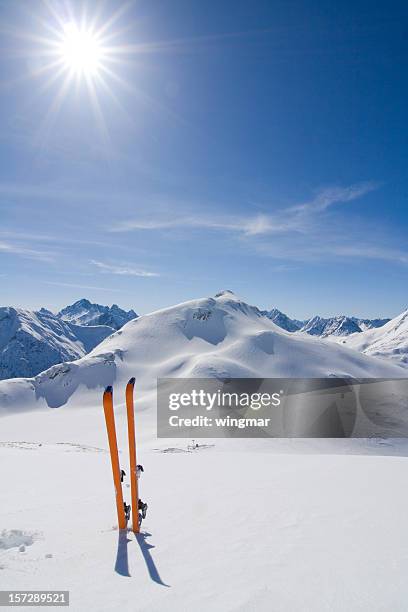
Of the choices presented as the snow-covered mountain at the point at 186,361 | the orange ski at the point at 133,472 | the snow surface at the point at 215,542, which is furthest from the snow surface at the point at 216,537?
the snow-covered mountain at the point at 186,361

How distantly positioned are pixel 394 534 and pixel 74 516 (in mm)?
7390

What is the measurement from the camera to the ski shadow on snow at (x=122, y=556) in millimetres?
6419

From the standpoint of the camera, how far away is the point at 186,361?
6407 inches

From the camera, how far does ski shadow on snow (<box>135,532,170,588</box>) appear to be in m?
6.14

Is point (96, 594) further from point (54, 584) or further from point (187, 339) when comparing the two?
point (187, 339)

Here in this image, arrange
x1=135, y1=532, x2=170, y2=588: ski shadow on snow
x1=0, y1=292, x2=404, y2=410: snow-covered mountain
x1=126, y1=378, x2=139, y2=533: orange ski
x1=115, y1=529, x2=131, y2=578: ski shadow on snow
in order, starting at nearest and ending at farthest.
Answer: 1. x1=135, y1=532, x2=170, y2=588: ski shadow on snow
2. x1=115, y1=529, x2=131, y2=578: ski shadow on snow
3. x1=126, y1=378, x2=139, y2=533: orange ski
4. x1=0, y1=292, x2=404, y2=410: snow-covered mountain

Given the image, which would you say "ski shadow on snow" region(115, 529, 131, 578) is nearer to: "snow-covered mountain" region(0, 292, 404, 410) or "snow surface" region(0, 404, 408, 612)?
"snow surface" region(0, 404, 408, 612)

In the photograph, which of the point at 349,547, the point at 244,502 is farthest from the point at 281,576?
the point at 244,502

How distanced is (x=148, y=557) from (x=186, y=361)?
156979 mm

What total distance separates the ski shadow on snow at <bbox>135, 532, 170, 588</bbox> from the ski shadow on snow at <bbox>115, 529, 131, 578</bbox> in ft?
0.92

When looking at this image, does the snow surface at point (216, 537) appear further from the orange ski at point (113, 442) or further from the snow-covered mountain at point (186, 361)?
the snow-covered mountain at point (186, 361)

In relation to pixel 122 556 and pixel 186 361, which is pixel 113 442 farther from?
pixel 186 361

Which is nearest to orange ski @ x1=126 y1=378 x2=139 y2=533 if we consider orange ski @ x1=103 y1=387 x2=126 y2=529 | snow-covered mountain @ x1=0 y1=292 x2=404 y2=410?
orange ski @ x1=103 y1=387 x2=126 y2=529

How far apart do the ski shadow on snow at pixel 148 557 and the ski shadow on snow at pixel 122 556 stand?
11.0 inches
